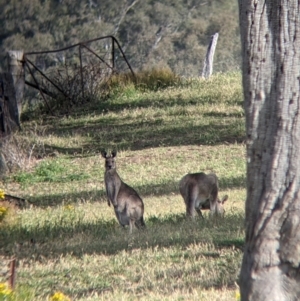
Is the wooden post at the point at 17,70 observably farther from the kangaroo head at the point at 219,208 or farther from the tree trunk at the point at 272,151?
the tree trunk at the point at 272,151

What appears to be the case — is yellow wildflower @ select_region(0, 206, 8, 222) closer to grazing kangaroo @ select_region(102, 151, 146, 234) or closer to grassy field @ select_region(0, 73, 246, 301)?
grassy field @ select_region(0, 73, 246, 301)

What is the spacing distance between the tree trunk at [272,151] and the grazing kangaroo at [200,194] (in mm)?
4793

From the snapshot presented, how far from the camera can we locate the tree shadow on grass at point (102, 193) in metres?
13.4

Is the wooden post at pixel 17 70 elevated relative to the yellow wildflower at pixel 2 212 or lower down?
elevated

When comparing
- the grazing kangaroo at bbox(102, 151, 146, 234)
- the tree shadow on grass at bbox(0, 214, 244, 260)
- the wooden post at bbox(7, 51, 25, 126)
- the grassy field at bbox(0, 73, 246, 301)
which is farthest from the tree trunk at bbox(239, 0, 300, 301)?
the wooden post at bbox(7, 51, 25, 126)

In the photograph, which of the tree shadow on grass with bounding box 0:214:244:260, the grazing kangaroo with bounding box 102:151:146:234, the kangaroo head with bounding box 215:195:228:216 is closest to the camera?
the tree shadow on grass with bounding box 0:214:244:260

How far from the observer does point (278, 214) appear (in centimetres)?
590

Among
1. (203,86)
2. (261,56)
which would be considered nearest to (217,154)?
(203,86)

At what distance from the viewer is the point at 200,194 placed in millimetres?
10930

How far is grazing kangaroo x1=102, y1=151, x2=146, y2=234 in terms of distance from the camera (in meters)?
10.4

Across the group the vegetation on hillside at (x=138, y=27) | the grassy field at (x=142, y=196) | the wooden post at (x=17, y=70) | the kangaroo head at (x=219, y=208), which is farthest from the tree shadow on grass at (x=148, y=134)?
the vegetation on hillside at (x=138, y=27)

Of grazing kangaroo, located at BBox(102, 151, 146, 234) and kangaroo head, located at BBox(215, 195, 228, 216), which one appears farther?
kangaroo head, located at BBox(215, 195, 228, 216)

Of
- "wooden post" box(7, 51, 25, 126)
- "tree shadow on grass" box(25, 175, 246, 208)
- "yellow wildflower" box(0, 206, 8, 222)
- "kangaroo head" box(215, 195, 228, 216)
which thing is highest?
"wooden post" box(7, 51, 25, 126)

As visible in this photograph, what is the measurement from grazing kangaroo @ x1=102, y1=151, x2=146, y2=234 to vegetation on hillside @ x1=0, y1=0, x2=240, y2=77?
31.4m
